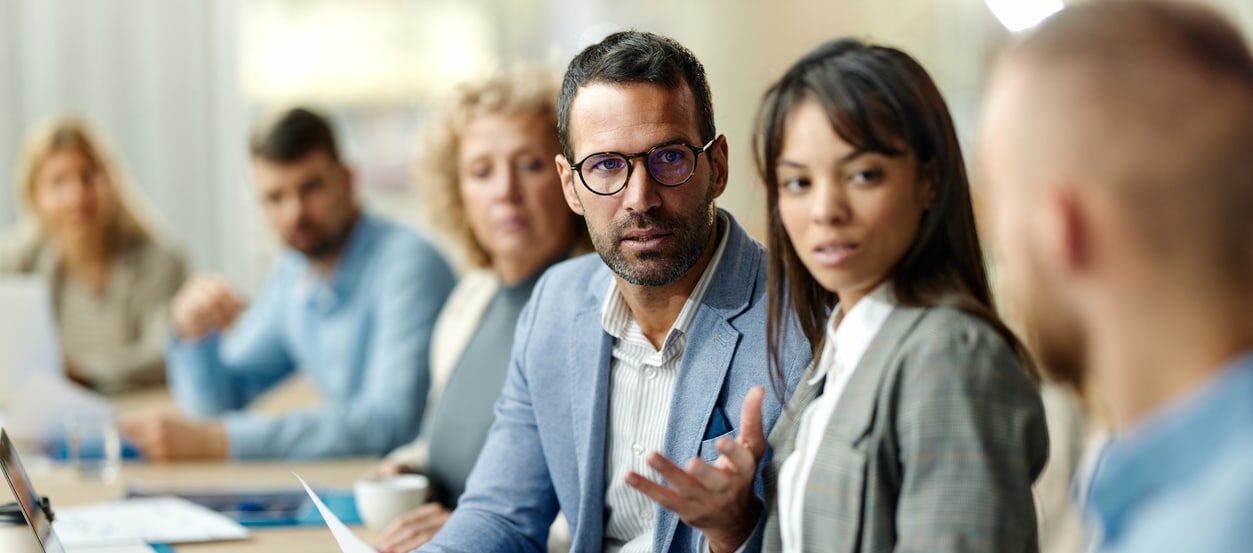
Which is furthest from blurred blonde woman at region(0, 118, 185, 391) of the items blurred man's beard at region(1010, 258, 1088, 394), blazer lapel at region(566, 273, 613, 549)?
blurred man's beard at region(1010, 258, 1088, 394)

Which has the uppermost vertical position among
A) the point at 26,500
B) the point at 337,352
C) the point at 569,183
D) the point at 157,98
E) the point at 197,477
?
the point at 157,98

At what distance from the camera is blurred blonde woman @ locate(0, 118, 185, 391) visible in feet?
11.3

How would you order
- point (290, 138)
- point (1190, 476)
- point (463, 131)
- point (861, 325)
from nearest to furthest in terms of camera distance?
point (1190, 476)
point (861, 325)
point (463, 131)
point (290, 138)

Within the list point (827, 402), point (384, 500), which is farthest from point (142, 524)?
point (827, 402)

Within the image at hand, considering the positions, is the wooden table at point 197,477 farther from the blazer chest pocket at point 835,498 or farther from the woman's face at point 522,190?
the blazer chest pocket at point 835,498

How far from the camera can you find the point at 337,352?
2764mm

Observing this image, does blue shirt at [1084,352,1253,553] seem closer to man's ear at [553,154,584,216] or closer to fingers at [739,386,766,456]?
fingers at [739,386,766,456]

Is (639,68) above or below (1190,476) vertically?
above

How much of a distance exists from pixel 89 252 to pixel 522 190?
6.36 feet

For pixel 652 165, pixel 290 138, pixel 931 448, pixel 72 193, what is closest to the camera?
pixel 931 448

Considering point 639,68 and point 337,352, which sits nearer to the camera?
point 639,68

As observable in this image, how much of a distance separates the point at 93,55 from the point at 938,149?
444 centimetres

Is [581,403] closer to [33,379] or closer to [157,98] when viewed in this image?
[33,379]

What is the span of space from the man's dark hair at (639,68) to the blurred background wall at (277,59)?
3.09 metres
